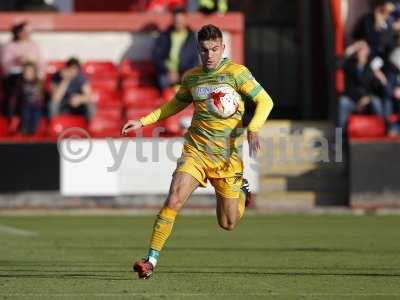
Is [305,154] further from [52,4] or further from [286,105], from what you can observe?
[52,4]

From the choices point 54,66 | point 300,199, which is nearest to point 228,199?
point 300,199

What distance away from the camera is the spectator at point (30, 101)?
21.2 m

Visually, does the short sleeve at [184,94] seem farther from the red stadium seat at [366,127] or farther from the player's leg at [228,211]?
the red stadium seat at [366,127]

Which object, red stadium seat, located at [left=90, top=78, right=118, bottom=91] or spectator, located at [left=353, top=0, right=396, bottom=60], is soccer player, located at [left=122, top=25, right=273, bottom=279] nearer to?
spectator, located at [left=353, top=0, right=396, bottom=60]

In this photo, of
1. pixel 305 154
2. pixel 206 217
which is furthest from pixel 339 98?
pixel 206 217

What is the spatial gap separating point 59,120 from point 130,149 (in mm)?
1501

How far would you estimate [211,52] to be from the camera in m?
10.3

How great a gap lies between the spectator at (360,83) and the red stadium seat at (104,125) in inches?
152

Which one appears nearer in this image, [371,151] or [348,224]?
[348,224]

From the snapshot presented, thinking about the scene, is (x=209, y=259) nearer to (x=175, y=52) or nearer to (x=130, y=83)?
(x=175, y=52)

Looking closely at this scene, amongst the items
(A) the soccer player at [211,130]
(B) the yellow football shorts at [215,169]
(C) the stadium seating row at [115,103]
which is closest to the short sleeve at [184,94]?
(A) the soccer player at [211,130]

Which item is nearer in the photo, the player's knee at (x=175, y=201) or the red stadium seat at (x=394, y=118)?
the player's knee at (x=175, y=201)

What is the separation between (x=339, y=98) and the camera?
2209 centimetres

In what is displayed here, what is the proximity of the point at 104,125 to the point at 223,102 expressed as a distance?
11.3 metres
